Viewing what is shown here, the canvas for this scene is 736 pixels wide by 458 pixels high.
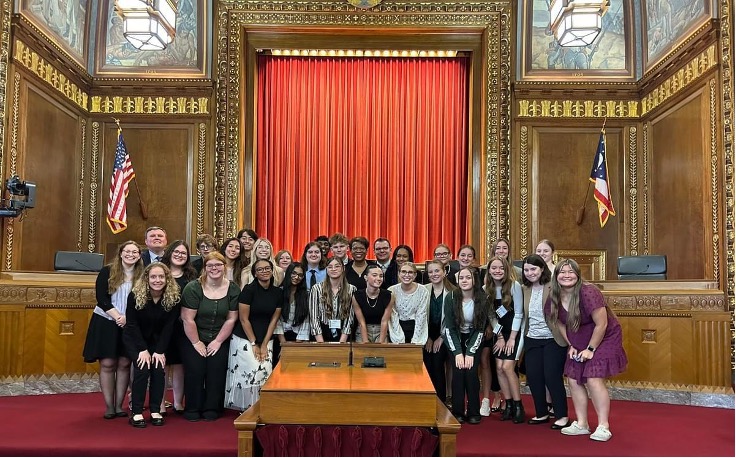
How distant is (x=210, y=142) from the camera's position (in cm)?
1160

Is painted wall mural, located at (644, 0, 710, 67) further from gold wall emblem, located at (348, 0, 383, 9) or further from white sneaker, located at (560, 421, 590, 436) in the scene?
white sneaker, located at (560, 421, 590, 436)

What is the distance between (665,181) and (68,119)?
886 cm

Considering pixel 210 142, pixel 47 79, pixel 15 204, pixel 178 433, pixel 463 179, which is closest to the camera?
pixel 178 433

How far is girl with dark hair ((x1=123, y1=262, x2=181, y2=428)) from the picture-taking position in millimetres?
6082

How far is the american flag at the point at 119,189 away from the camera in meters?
10.9

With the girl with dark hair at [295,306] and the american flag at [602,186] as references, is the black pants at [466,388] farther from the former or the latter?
the american flag at [602,186]

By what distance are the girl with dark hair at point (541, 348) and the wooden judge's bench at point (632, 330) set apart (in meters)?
2.34

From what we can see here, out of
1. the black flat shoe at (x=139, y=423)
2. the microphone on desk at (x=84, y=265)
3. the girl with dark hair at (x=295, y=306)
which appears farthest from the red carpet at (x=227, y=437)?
the microphone on desk at (x=84, y=265)

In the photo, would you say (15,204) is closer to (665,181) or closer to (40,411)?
(40,411)

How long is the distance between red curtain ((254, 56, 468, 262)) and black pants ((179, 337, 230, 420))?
6130mm

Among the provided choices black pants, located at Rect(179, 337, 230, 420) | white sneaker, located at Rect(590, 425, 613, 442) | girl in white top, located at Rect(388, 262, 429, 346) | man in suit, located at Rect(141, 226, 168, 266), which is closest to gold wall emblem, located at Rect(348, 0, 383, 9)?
man in suit, located at Rect(141, 226, 168, 266)

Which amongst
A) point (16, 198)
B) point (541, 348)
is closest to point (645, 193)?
point (541, 348)

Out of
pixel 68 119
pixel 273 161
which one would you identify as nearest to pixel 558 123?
pixel 273 161

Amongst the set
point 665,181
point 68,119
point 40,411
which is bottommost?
point 40,411
